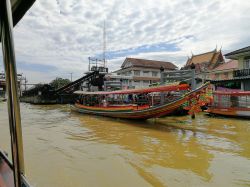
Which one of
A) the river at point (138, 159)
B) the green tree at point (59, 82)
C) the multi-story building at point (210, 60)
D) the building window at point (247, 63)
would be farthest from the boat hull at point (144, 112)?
the green tree at point (59, 82)

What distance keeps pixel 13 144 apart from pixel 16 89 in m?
0.27

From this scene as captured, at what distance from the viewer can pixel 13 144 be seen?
3.93 feet

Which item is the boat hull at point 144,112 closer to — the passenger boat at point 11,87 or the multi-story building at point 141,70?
the passenger boat at point 11,87

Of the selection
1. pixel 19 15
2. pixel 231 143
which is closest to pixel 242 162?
pixel 231 143

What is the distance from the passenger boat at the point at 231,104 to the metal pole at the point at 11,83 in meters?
14.8

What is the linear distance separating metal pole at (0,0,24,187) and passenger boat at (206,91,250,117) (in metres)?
14.8

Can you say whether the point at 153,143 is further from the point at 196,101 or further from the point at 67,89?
the point at 67,89

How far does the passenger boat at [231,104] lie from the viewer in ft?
47.6

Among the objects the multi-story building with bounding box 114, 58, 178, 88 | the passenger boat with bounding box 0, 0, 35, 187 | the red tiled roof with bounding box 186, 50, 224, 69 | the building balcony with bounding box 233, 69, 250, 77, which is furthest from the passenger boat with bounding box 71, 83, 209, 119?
the multi-story building with bounding box 114, 58, 178, 88

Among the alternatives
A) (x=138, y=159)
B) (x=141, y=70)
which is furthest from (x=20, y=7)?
(x=141, y=70)

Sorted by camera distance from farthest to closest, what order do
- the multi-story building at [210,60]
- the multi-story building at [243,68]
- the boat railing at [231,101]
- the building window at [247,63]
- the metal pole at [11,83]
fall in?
the multi-story building at [210,60], the building window at [247,63], the multi-story building at [243,68], the boat railing at [231,101], the metal pole at [11,83]

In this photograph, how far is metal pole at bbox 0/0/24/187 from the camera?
1183 mm

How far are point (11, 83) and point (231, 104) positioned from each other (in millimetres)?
15970

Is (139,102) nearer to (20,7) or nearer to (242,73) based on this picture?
(242,73)
